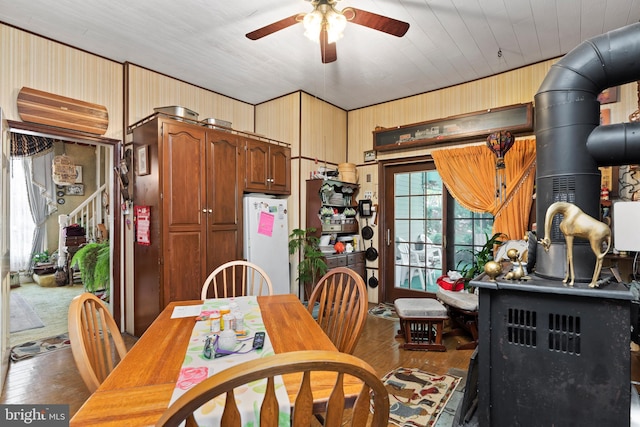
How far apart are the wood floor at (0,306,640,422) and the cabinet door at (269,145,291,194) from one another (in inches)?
80.2

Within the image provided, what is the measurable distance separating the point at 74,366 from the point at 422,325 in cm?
314

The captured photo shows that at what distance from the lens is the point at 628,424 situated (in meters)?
1.38

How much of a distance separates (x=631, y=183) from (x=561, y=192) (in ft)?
7.14

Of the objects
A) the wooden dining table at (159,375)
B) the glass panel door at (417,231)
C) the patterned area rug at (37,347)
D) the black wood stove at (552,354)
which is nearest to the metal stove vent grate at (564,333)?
the black wood stove at (552,354)

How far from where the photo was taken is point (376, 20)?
204 centimetres

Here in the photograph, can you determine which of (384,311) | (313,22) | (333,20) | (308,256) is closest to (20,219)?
(308,256)

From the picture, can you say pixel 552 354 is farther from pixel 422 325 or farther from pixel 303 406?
pixel 422 325

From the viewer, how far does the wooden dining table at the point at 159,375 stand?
888 millimetres

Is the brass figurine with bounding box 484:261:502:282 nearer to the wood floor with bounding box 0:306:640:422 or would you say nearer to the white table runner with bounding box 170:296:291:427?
the white table runner with bounding box 170:296:291:427

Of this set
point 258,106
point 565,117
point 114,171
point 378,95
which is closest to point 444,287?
point 565,117

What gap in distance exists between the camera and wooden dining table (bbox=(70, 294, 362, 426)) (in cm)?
89

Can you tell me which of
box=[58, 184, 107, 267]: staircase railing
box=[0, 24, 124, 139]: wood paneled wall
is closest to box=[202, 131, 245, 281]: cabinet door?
box=[0, 24, 124, 139]: wood paneled wall

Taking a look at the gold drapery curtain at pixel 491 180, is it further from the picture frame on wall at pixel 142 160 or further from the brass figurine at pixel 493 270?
the picture frame on wall at pixel 142 160

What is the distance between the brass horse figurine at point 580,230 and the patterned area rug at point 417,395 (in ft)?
3.92
